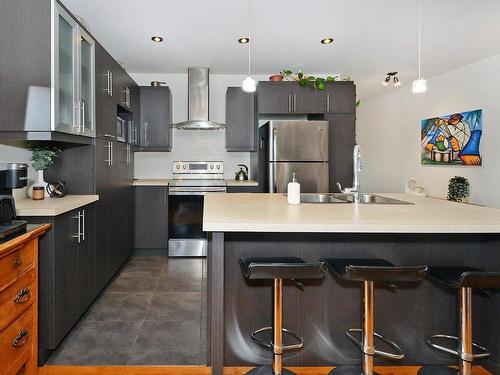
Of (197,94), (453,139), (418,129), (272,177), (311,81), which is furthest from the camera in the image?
(418,129)

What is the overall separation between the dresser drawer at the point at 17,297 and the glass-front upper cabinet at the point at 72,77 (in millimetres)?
875

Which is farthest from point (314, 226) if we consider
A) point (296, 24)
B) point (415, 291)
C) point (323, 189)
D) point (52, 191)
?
point (323, 189)

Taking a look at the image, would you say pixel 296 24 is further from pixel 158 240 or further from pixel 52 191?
pixel 158 240

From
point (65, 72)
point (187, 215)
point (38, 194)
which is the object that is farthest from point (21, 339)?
point (187, 215)

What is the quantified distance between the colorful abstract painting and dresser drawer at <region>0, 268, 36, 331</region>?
4940 millimetres

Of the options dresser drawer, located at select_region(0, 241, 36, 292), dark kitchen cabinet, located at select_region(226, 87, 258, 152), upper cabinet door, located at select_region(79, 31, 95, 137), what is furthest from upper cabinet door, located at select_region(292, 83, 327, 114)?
dresser drawer, located at select_region(0, 241, 36, 292)

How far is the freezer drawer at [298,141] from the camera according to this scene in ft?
14.1

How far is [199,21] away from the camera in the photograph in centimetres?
338

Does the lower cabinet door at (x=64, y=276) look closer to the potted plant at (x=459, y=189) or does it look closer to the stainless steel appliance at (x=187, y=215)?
the stainless steel appliance at (x=187, y=215)

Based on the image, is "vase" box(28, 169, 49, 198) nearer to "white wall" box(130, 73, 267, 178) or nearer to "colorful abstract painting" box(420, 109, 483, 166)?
"white wall" box(130, 73, 267, 178)

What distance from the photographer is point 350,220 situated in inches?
65.4

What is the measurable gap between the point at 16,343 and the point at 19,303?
0.18 m

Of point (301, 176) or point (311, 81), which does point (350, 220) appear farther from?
point (311, 81)

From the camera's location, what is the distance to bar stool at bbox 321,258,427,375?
1.58 meters
